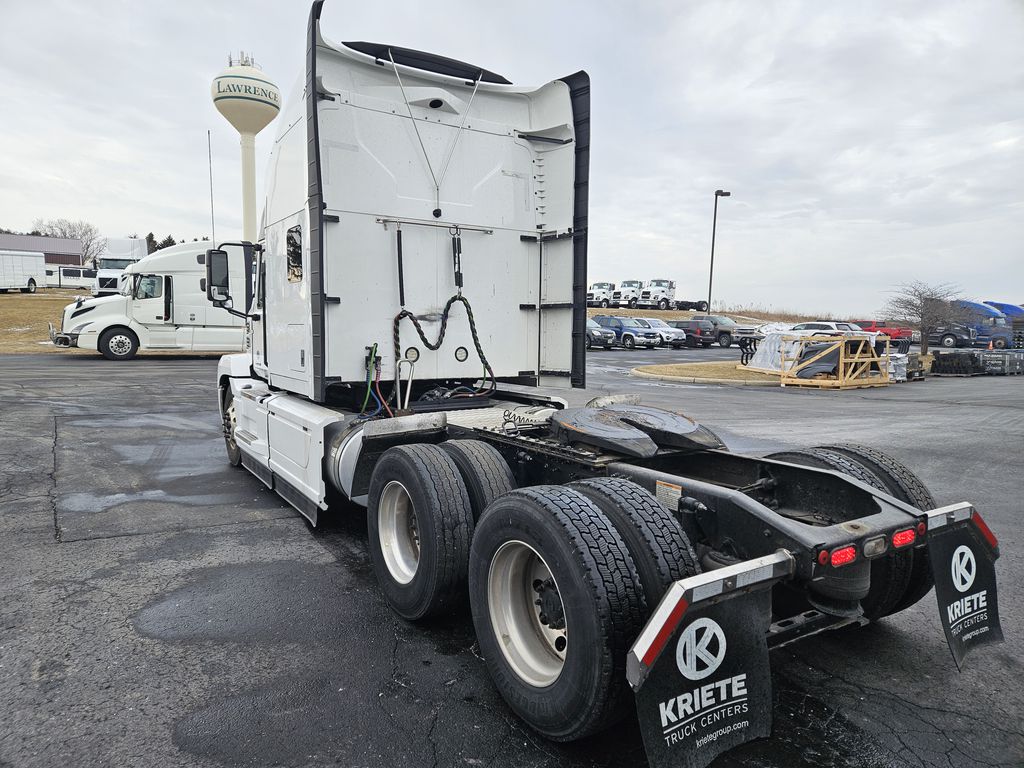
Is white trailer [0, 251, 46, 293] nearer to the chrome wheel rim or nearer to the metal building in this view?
the metal building

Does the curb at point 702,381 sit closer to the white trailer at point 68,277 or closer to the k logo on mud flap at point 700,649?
the k logo on mud flap at point 700,649

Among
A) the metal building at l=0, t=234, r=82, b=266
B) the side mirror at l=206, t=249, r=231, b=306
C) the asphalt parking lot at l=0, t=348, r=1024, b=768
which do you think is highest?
the metal building at l=0, t=234, r=82, b=266

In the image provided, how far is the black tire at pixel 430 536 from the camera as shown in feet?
11.1

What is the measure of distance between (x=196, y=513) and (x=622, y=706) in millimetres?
4534

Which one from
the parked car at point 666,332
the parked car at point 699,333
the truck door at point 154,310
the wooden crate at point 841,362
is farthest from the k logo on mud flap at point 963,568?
the parked car at point 699,333

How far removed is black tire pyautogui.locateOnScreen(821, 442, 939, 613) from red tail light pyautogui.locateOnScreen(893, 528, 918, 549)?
46 centimetres

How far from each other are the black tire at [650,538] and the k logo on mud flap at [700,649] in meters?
0.22

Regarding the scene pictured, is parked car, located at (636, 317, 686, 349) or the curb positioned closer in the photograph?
the curb

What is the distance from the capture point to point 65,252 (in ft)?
261

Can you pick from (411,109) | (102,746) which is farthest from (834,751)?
(411,109)

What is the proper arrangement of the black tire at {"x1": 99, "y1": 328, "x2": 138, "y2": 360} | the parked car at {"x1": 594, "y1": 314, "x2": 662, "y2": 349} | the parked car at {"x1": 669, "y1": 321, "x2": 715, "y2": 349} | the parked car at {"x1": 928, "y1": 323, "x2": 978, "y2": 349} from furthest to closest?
the parked car at {"x1": 669, "y1": 321, "x2": 715, "y2": 349}
the parked car at {"x1": 928, "y1": 323, "x2": 978, "y2": 349}
the parked car at {"x1": 594, "y1": 314, "x2": 662, "y2": 349}
the black tire at {"x1": 99, "y1": 328, "x2": 138, "y2": 360}

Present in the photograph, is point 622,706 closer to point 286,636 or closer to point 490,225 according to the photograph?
point 286,636

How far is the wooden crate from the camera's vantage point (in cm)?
1803

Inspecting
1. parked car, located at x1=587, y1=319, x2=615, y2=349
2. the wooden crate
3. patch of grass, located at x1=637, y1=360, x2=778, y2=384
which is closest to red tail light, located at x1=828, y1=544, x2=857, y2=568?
the wooden crate
